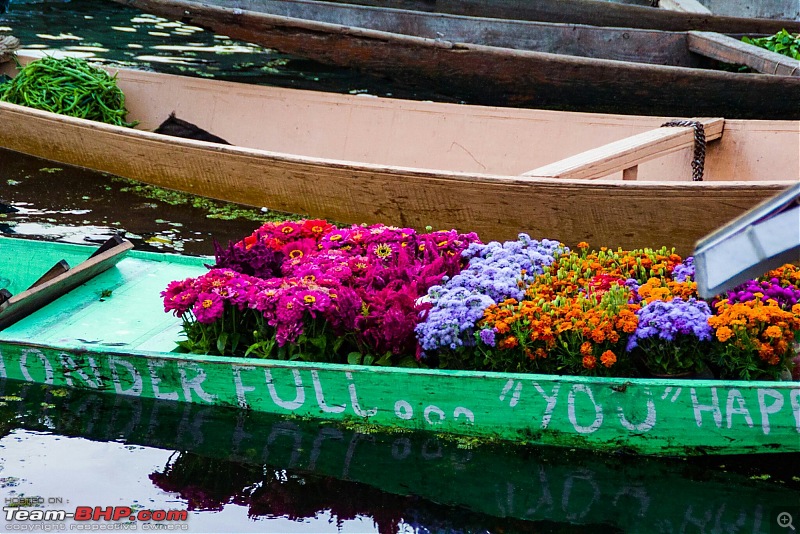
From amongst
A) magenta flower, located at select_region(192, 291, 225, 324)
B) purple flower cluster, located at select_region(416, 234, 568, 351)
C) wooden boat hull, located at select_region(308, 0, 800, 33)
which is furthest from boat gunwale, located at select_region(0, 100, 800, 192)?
wooden boat hull, located at select_region(308, 0, 800, 33)

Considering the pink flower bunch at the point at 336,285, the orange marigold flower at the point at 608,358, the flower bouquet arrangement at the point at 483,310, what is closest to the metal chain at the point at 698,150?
the flower bouquet arrangement at the point at 483,310

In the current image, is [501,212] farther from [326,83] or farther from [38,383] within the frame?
[326,83]

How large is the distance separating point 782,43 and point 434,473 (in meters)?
7.49

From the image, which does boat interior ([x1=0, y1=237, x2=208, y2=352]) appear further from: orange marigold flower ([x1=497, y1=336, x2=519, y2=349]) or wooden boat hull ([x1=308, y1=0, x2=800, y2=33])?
wooden boat hull ([x1=308, y1=0, x2=800, y2=33])

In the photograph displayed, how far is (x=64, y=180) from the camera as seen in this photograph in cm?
763

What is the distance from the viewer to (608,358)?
346cm

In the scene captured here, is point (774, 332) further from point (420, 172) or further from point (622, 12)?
point (622, 12)

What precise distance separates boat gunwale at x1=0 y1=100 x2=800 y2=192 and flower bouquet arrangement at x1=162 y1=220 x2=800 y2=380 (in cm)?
120

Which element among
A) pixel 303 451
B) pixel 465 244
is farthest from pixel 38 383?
pixel 465 244

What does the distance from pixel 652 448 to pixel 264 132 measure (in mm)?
5211

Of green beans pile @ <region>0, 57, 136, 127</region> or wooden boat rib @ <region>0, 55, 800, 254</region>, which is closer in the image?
wooden boat rib @ <region>0, 55, 800, 254</region>

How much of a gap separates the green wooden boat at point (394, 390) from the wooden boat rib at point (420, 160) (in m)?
1.96

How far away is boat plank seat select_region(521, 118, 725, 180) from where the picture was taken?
5535mm

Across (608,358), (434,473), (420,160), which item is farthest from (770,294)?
(420,160)
